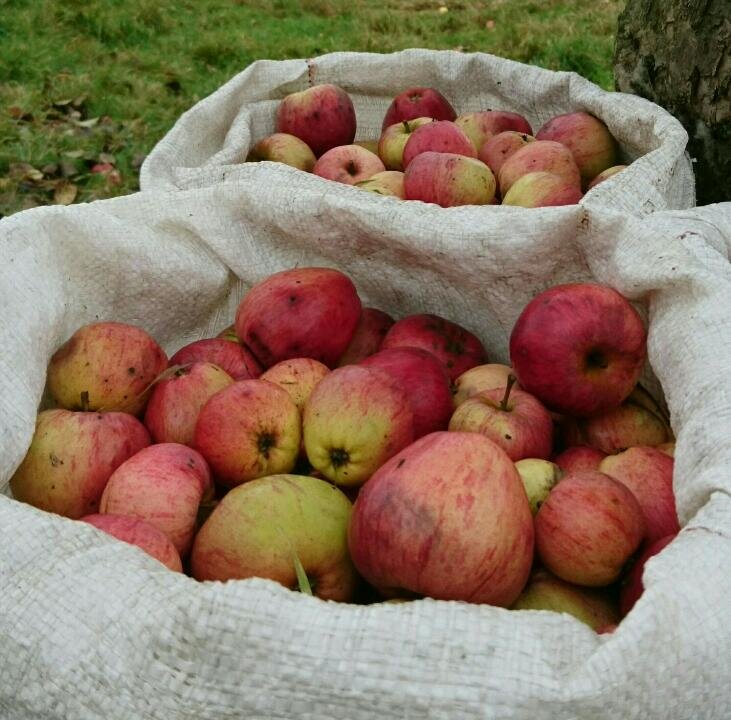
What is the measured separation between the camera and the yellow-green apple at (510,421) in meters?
1.57

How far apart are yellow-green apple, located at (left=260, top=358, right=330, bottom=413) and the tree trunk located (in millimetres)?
1164

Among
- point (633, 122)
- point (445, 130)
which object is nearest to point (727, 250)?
point (633, 122)

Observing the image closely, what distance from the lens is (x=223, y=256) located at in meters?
2.08

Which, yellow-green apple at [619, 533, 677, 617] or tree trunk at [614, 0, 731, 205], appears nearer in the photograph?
yellow-green apple at [619, 533, 677, 617]

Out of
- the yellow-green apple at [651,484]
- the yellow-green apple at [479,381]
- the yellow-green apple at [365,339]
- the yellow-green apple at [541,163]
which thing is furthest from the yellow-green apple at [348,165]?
the yellow-green apple at [651,484]

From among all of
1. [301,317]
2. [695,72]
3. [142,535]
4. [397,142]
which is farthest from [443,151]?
[142,535]

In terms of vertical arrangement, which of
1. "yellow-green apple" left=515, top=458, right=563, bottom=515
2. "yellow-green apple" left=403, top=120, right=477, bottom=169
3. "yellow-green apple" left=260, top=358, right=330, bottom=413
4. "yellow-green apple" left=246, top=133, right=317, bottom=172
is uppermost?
"yellow-green apple" left=403, top=120, right=477, bottom=169

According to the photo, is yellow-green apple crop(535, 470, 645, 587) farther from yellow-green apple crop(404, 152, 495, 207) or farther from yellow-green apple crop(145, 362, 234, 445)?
yellow-green apple crop(404, 152, 495, 207)

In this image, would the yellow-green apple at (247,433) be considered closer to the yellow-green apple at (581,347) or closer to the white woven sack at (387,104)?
the yellow-green apple at (581,347)

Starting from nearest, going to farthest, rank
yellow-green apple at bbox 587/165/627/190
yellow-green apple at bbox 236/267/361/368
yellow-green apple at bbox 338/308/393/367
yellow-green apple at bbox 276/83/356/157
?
1. yellow-green apple at bbox 236/267/361/368
2. yellow-green apple at bbox 338/308/393/367
3. yellow-green apple at bbox 587/165/627/190
4. yellow-green apple at bbox 276/83/356/157

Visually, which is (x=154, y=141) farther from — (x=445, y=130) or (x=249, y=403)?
(x=249, y=403)

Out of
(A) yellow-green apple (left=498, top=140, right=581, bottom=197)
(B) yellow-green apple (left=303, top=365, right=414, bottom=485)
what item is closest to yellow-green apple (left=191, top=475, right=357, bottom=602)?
(B) yellow-green apple (left=303, top=365, right=414, bottom=485)

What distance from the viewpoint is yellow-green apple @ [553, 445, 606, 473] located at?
63.0 inches

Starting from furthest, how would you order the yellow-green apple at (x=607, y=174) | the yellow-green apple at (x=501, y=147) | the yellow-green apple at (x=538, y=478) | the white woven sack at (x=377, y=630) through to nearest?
the yellow-green apple at (x=501, y=147) → the yellow-green apple at (x=607, y=174) → the yellow-green apple at (x=538, y=478) → the white woven sack at (x=377, y=630)
